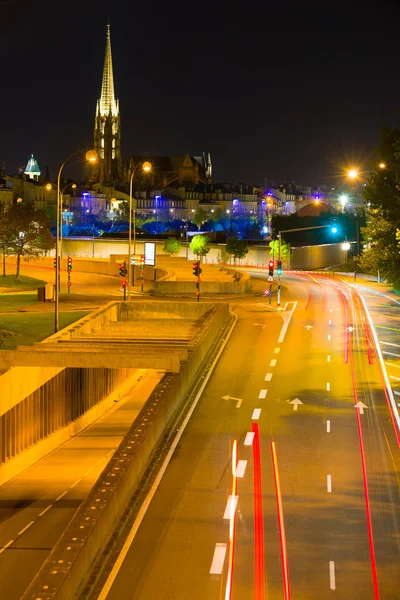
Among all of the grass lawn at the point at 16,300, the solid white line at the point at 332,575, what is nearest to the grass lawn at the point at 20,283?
the grass lawn at the point at 16,300

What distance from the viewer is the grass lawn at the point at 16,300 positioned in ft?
179

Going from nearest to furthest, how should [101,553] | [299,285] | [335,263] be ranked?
[101,553]
[299,285]
[335,263]

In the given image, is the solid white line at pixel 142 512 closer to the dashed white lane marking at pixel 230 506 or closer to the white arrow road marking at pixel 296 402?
the dashed white lane marking at pixel 230 506

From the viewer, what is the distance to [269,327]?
47.8 metres

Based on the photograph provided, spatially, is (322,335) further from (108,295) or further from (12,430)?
(108,295)

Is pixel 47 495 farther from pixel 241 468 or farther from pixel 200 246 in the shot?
pixel 200 246

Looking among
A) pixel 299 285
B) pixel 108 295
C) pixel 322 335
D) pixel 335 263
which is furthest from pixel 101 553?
pixel 335 263

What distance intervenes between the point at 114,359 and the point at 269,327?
670 inches

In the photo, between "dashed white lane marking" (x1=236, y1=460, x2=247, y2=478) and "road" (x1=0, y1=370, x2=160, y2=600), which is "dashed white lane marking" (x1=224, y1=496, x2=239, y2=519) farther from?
"road" (x1=0, y1=370, x2=160, y2=600)

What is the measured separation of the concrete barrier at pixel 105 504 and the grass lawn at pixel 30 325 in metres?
10.9

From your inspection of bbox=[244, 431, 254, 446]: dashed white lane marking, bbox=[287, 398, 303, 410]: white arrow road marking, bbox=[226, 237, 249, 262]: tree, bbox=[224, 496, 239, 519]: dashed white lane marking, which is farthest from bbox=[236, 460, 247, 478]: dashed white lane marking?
bbox=[226, 237, 249, 262]: tree

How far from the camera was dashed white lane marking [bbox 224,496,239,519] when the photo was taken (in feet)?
59.8

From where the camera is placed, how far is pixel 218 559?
51.6 ft

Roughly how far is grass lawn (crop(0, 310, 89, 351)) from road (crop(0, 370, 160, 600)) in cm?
446
